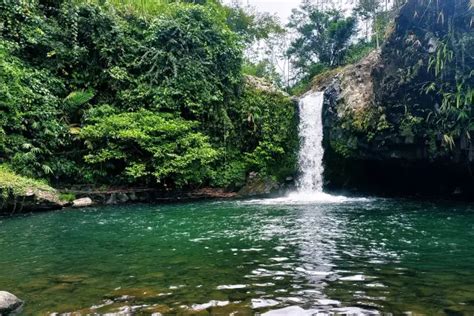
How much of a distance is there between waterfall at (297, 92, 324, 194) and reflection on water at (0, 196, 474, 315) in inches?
363

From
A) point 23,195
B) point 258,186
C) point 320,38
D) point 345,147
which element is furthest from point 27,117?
point 320,38

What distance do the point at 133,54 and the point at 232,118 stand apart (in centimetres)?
641

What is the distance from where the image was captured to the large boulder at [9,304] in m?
4.46

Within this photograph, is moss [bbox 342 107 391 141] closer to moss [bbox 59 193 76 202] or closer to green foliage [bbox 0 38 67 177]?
moss [bbox 59 193 76 202]

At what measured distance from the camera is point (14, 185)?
13891mm

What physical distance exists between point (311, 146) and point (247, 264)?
16.3 m

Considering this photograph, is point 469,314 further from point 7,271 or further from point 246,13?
point 246,13

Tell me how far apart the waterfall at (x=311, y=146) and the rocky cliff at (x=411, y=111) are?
0.63m

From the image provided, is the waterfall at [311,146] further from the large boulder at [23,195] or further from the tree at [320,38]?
the tree at [320,38]

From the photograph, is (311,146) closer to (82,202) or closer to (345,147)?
(345,147)

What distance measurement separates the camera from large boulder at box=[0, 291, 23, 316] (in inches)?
175

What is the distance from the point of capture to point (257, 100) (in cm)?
2352

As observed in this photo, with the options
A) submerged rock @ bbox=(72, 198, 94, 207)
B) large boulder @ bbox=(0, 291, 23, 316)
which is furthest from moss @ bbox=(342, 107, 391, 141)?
large boulder @ bbox=(0, 291, 23, 316)

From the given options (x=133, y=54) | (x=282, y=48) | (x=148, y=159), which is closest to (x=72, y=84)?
(x=133, y=54)
